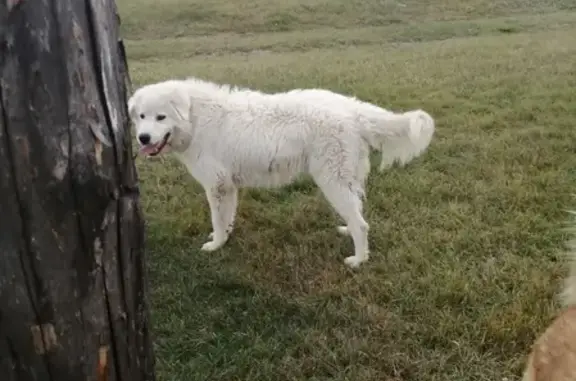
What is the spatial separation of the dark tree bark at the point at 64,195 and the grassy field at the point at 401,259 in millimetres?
1568

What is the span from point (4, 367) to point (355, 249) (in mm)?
2961

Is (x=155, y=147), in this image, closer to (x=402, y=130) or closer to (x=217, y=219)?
(x=217, y=219)

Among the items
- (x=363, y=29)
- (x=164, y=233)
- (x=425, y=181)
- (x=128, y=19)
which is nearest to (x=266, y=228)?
(x=164, y=233)

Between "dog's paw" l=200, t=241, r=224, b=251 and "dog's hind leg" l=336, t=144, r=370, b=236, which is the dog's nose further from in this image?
"dog's hind leg" l=336, t=144, r=370, b=236

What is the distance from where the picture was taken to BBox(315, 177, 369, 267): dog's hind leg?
4.55m

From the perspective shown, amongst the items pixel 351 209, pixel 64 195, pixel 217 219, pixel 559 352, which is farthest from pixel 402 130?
pixel 64 195

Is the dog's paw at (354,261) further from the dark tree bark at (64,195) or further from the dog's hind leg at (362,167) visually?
the dark tree bark at (64,195)

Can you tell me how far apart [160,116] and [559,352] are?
3.22 m

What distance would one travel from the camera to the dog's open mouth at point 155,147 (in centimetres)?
471

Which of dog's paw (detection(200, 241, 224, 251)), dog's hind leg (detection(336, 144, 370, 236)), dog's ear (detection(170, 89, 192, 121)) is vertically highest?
dog's ear (detection(170, 89, 192, 121))

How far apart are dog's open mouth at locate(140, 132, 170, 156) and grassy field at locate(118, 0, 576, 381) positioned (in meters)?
0.59

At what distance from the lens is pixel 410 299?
13.1ft

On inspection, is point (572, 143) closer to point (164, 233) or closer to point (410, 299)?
point (410, 299)

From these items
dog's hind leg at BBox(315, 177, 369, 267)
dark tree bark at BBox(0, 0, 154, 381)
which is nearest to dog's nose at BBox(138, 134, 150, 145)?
dog's hind leg at BBox(315, 177, 369, 267)
